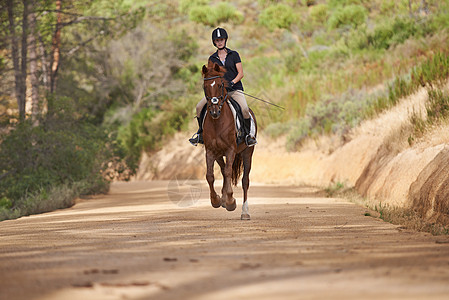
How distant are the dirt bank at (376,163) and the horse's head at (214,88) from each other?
13.3 ft

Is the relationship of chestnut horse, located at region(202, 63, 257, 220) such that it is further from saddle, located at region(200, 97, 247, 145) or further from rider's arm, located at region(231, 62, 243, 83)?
rider's arm, located at region(231, 62, 243, 83)

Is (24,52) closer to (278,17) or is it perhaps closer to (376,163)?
(376,163)

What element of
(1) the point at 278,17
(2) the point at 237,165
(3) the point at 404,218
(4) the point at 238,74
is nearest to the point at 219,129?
(4) the point at 238,74

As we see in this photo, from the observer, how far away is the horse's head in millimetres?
12336

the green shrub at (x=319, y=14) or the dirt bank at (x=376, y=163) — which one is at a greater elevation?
the green shrub at (x=319, y=14)

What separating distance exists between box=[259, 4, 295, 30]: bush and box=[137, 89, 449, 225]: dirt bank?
43.1m

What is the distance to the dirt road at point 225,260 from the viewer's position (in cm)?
542

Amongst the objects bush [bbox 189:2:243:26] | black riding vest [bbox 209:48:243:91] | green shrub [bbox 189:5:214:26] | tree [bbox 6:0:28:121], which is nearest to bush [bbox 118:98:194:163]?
tree [bbox 6:0:28:121]

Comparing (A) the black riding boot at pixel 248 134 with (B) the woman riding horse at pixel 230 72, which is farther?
(A) the black riding boot at pixel 248 134

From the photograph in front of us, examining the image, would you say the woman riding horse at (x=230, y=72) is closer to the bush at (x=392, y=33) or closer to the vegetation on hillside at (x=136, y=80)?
the vegetation on hillside at (x=136, y=80)

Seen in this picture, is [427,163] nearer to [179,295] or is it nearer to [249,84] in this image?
[179,295]

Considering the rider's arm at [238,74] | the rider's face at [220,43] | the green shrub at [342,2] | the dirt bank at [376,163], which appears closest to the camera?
the dirt bank at [376,163]

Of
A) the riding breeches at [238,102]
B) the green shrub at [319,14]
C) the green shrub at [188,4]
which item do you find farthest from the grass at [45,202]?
the green shrub at [188,4]

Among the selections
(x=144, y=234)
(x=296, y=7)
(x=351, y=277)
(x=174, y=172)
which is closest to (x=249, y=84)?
(x=174, y=172)
